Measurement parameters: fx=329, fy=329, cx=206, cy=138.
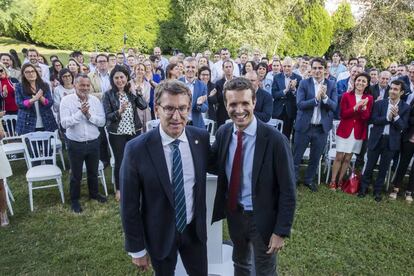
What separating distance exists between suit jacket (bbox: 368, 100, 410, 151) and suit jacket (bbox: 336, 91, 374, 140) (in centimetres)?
12

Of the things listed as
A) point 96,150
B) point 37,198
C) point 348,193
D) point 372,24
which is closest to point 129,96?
point 96,150

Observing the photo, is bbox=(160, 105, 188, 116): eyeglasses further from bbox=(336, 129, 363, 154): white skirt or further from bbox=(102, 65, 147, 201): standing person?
bbox=(336, 129, 363, 154): white skirt

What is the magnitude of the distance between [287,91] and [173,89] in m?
5.06

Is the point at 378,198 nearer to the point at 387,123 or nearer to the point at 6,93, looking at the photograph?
the point at 387,123

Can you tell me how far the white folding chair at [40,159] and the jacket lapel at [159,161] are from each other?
3522 millimetres

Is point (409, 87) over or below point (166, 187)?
over

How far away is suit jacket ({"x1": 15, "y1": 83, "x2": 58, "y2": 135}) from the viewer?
595 centimetres

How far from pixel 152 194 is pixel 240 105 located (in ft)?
2.93

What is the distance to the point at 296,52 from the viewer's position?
2489cm

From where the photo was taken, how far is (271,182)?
97.6 inches

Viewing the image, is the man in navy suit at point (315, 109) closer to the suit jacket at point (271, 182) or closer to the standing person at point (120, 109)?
the standing person at point (120, 109)

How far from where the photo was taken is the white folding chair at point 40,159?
5.02 meters

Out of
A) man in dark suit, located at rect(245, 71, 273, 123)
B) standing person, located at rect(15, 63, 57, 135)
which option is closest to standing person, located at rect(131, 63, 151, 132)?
standing person, located at rect(15, 63, 57, 135)

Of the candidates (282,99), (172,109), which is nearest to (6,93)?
(282,99)
